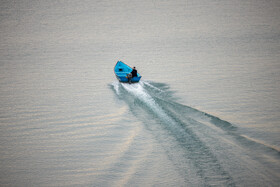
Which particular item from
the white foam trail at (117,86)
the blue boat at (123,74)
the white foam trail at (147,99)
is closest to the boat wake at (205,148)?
the white foam trail at (147,99)

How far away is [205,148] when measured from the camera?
8594 millimetres

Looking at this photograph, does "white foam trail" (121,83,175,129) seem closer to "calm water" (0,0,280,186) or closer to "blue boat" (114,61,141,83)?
"calm water" (0,0,280,186)

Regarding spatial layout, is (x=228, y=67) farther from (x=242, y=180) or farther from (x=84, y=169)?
(x=84, y=169)

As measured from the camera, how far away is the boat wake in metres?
7.48

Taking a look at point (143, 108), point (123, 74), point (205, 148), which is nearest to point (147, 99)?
point (143, 108)

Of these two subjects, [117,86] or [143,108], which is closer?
[143,108]

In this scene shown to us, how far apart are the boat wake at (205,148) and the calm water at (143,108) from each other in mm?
41

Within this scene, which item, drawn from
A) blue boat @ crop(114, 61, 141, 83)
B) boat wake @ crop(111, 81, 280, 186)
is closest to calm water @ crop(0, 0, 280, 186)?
boat wake @ crop(111, 81, 280, 186)

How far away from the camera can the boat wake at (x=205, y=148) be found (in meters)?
7.48

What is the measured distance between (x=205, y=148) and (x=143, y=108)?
417 centimetres

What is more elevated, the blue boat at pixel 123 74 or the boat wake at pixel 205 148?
the blue boat at pixel 123 74

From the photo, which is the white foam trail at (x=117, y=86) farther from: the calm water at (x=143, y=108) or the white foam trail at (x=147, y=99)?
the white foam trail at (x=147, y=99)

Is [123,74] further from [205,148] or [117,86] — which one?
[205,148]

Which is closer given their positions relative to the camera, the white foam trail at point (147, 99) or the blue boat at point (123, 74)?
the white foam trail at point (147, 99)
